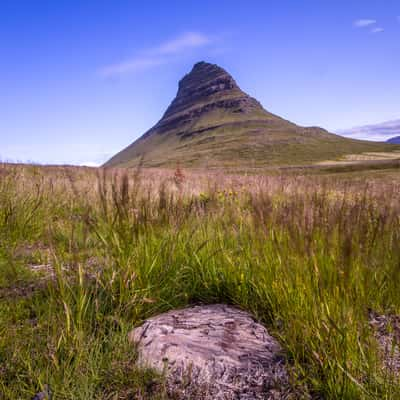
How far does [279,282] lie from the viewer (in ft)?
6.61

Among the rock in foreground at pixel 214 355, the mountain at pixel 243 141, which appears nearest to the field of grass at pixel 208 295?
the rock in foreground at pixel 214 355

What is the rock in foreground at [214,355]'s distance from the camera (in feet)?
5.11

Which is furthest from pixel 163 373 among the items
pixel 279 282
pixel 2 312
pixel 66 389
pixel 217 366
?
pixel 2 312

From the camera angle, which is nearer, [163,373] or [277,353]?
Result: [163,373]

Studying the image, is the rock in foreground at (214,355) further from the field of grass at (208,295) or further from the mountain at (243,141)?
the mountain at (243,141)

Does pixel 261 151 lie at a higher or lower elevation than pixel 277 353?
higher

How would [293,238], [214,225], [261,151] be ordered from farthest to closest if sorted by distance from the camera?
[261,151] < [214,225] < [293,238]

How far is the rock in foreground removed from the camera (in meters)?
1.56

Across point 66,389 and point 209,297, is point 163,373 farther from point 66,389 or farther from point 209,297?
point 209,297

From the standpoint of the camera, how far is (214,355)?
5.66 feet

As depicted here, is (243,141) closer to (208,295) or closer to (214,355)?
(208,295)

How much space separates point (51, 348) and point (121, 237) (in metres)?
0.91

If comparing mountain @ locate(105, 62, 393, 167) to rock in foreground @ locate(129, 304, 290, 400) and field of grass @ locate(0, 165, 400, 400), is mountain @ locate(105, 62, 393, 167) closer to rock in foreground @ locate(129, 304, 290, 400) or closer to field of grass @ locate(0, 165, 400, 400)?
field of grass @ locate(0, 165, 400, 400)

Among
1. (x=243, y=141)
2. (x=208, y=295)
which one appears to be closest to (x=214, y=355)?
A: (x=208, y=295)
